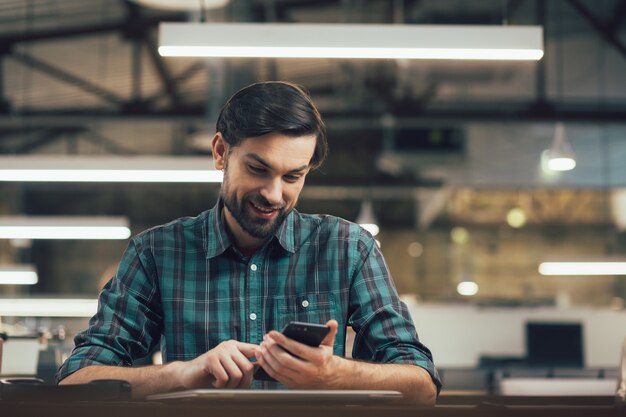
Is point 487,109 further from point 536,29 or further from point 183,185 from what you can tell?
point 536,29

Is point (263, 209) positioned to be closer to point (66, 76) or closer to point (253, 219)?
point (253, 219)

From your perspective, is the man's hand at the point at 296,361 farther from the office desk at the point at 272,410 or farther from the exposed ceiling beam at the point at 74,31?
the exposed ceiling beam at the point at 74,31

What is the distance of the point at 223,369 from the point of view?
146 centimetres

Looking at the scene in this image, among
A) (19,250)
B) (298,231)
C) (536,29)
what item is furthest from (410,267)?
(298,231)

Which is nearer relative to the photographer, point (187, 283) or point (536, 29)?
point (187, 283)

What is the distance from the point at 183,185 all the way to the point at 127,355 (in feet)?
42.3

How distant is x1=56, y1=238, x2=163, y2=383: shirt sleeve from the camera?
1.69 metres

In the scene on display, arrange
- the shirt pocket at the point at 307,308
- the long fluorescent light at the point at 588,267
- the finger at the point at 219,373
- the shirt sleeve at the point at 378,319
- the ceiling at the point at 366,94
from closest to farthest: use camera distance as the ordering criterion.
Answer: the finger at the point at 219,373
the shirt sleeve at the point at 378,319
the shirt pocket at the point at 307,308
the long fluorescent light at the point at 588,267
the ceiling at the point at 366,94

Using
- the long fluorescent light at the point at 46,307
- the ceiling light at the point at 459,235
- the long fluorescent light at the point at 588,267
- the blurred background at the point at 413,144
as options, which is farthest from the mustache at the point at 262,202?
the ceiling light at the point at 459,235

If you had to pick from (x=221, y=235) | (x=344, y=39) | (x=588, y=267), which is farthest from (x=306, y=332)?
(x=588, y=267)

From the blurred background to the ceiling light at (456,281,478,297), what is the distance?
36 mm

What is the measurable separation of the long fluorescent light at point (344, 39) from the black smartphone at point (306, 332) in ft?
7.28

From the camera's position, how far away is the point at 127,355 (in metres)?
1.74

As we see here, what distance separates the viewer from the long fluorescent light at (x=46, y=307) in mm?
8812
